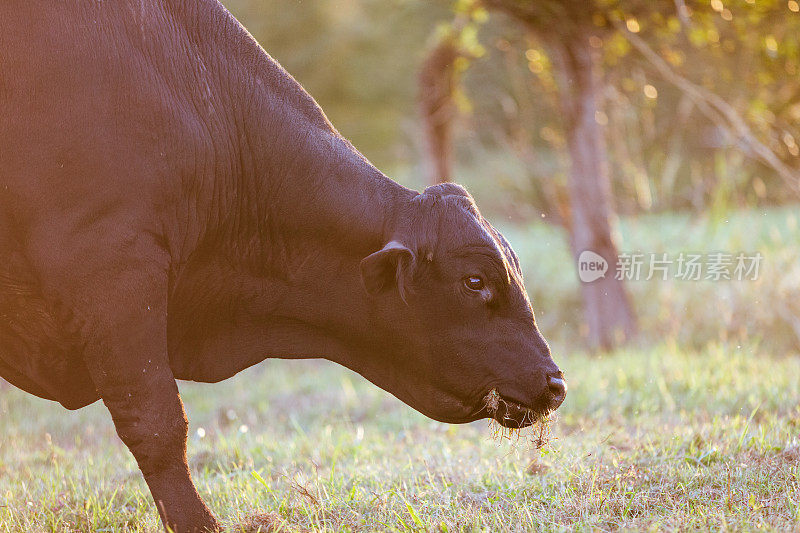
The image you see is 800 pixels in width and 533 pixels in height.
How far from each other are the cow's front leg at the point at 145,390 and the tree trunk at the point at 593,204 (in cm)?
597

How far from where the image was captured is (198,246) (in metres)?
3.75

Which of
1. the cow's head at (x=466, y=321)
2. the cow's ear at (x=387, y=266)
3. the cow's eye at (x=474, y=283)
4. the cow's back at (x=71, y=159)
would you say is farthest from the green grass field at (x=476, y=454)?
the cow's back at (x=71, y=159)

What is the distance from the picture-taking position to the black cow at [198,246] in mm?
3338

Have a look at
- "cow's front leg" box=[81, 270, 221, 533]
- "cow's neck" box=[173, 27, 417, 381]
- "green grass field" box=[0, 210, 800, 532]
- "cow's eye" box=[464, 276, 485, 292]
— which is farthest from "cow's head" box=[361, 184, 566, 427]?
"cow's front leg" box=[81, 270, 221, 533]

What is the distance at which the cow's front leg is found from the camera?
10.9 ft

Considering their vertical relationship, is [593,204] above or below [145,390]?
above

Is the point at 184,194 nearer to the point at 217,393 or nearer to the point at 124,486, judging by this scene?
the point at 124,486

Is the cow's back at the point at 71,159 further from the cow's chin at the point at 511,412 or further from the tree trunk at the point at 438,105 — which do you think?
the tree trunk at the point at 438,105

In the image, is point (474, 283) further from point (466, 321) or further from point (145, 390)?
point (145, 390)

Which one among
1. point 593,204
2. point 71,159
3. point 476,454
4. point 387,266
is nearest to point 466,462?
point 476,454

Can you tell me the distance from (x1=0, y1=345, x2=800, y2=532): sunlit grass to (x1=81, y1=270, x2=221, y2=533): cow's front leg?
0.31m

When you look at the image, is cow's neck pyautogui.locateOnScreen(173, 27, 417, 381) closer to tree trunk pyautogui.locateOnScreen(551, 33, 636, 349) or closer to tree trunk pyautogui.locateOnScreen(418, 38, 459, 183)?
tree trunk pyautogui.locateOnScreen(551, 33, 636, 349)

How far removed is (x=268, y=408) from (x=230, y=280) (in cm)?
373

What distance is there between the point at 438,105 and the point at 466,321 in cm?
923
